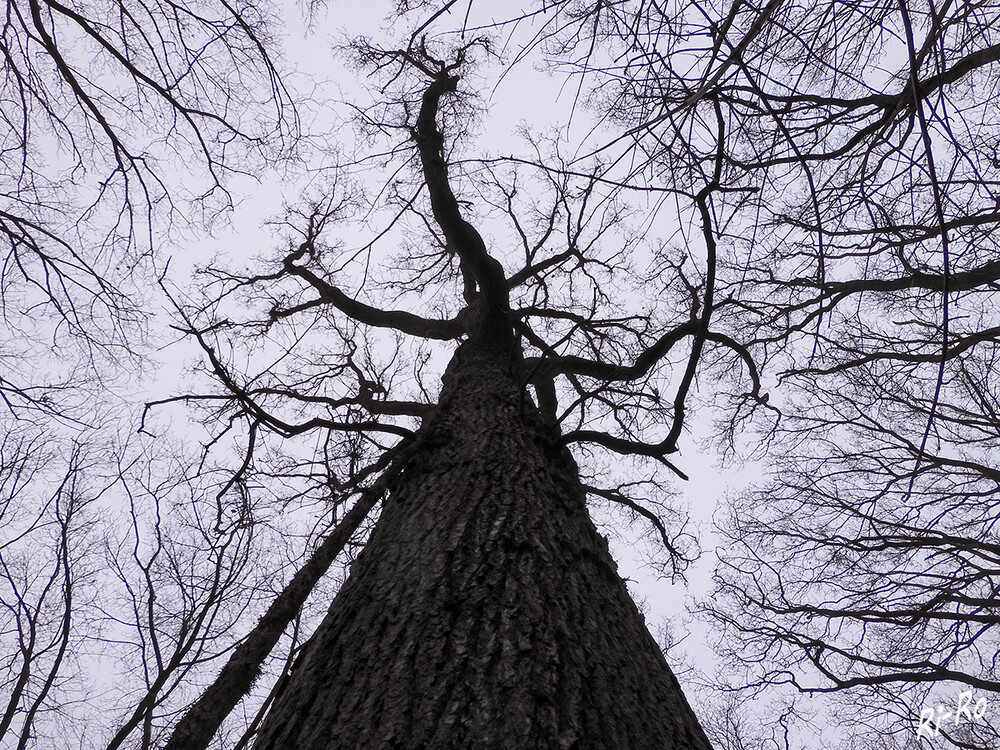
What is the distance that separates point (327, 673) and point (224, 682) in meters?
0.47

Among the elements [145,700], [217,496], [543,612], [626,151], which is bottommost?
[145,700]

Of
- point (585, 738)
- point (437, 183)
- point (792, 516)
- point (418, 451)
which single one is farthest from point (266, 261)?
point (792, 516)

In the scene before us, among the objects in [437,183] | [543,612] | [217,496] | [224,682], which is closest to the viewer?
[543,612]

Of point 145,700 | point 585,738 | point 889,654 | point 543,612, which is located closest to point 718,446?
point 889,654

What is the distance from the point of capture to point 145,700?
3885 mm

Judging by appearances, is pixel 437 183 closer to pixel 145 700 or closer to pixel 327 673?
pixel 327 673

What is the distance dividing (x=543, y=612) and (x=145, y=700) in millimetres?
3933

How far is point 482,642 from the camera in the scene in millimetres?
1429

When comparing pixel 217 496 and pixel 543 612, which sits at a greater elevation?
pixel 217 496

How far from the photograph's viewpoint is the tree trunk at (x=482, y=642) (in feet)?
3.99

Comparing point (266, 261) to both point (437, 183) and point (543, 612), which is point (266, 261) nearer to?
point (437, 183)

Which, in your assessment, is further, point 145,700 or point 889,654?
point 889,654

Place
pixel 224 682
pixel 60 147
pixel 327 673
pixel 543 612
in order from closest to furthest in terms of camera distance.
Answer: pixel 327 673, pixel 543 612, pixel 224 682, pixel 60 147

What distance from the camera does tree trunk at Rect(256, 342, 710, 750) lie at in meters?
1.22
